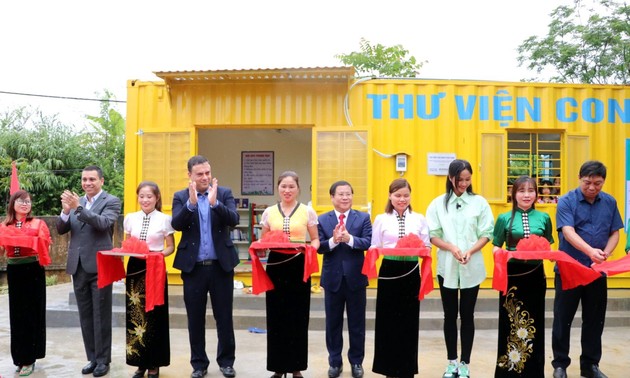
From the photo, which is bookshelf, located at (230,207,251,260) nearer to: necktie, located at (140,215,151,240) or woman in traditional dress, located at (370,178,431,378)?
necktie, located at (140,215,151,240)

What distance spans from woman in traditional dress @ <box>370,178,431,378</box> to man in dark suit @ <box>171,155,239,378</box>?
113 cm

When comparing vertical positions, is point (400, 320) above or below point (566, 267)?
below

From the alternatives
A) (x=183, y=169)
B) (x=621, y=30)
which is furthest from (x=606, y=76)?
(x=183, y=169)

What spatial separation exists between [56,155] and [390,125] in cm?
1183

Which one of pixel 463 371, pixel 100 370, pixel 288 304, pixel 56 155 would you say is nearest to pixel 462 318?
pixel 463 371

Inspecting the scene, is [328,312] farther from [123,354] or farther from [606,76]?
[606,76]

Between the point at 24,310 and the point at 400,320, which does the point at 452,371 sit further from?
the point at 24,310

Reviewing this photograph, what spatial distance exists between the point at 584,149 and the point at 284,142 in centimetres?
505

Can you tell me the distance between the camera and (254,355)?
5305mm

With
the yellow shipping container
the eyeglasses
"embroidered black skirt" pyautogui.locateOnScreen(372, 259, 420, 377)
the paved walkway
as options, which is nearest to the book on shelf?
the yellow shipping container

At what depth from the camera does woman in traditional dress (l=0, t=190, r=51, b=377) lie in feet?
15.3

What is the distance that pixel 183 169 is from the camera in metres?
7.21

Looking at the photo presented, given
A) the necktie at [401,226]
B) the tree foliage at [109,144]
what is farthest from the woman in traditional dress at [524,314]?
the tree foliage at [109,144]

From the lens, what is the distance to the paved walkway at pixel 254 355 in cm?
470
